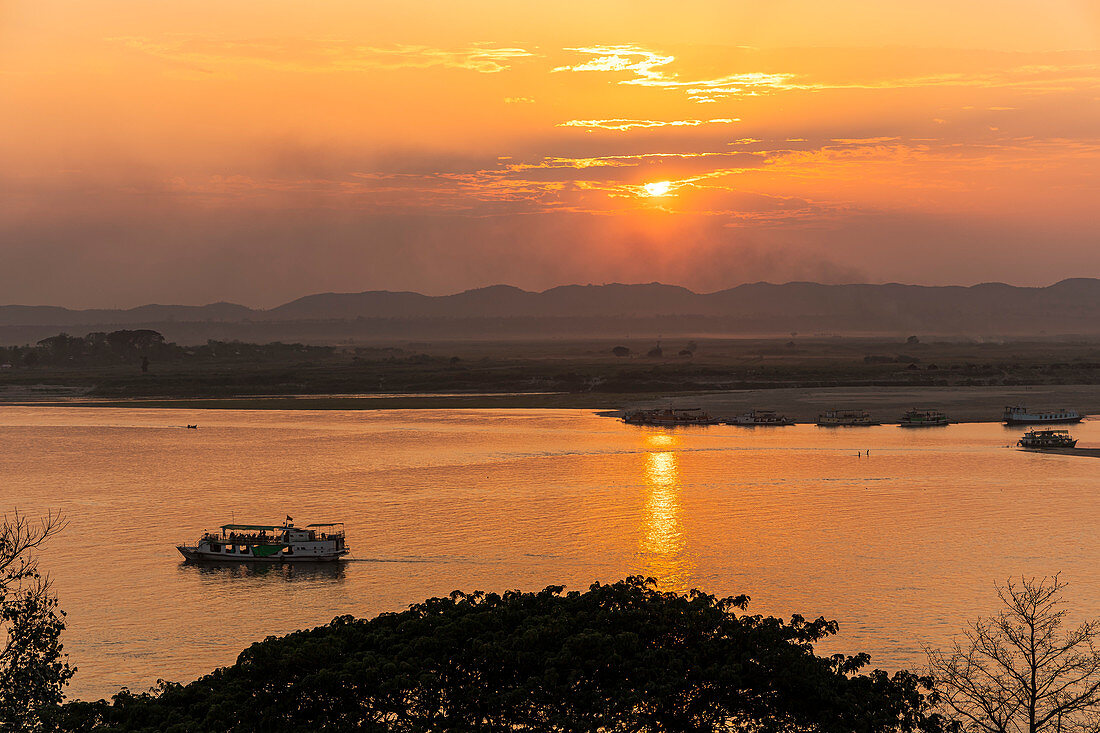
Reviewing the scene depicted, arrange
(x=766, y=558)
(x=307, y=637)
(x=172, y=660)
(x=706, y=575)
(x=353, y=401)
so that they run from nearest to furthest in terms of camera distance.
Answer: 1. (x=307, y=637)
2. (x=172, y=660)
3. (x=706, y=575)
4. (x=766, y=558)
5. (x=353, y=401)

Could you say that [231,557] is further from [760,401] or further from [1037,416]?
[760,401]

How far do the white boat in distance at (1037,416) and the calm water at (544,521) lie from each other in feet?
13.9

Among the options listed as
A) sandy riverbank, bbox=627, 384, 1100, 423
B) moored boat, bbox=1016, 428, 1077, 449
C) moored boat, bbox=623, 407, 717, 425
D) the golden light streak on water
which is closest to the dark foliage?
the golden light streak on water

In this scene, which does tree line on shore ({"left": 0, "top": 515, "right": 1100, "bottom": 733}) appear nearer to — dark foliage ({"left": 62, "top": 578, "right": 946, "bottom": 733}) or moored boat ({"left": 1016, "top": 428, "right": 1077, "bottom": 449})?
dark foliage ({"left": 62, "top": 578, "right": 946, "bottom": 733})

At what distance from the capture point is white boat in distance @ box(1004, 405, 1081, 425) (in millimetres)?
95188

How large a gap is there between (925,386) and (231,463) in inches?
3628

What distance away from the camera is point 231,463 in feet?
248

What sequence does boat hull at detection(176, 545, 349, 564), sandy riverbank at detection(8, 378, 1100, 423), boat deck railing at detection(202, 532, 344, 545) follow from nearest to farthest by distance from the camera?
1. boat hull at detection(176, 545, 349, 564)
2. boat deck railing at detection(202, 532, 344, 545)
3. sandy riverbank at detection(8, 378, 1100, 423)

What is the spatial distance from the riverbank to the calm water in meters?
18.7

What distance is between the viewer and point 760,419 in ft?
331

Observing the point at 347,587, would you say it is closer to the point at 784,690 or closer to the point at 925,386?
the point at 784,690

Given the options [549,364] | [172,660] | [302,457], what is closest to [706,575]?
[172,660]

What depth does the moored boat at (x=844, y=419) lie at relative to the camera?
3890 inches

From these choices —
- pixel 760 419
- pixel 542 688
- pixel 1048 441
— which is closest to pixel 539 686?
pixel 542 688
